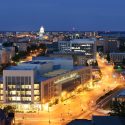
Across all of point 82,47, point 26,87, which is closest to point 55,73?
point 26,87

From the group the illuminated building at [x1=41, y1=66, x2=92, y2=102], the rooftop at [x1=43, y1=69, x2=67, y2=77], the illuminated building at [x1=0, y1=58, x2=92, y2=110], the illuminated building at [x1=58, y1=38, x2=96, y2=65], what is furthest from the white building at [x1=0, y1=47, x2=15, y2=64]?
the illuminated building at [x1=0, y1=58, x2=92, y2=110]

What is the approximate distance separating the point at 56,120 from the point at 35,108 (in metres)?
3.67

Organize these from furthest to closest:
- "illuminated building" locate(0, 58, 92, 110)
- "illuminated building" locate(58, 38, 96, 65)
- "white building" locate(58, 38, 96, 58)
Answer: "white building" locate(58, 38, 96, 58)
"illuminated building" locate(58, 38, 96, 65)
"illuminated building" locate(0, 58, 92, 110)

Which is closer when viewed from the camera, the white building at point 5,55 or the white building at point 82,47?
the white building at point 5,55

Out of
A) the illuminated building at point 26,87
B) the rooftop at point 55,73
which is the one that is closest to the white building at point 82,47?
the rooftop at point 55,73

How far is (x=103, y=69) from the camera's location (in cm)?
4503

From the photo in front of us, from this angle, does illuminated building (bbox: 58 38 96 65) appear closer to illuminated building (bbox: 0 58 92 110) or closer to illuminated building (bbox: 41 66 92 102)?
illuminated building (bbox: 41 66 92 102)

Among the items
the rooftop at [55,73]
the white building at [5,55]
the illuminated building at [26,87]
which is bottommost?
the illuminated building at [26,87]

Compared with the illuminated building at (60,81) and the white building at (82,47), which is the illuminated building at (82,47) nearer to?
the white building at (82,47)

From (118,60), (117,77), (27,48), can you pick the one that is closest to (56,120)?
(117,77)

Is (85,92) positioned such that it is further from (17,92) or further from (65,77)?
(17,92)

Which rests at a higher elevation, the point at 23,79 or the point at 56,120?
the point at 23,79

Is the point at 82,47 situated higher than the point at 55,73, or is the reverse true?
the point at 82,47

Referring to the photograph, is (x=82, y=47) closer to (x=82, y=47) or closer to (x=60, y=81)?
(x=82, y=47)
